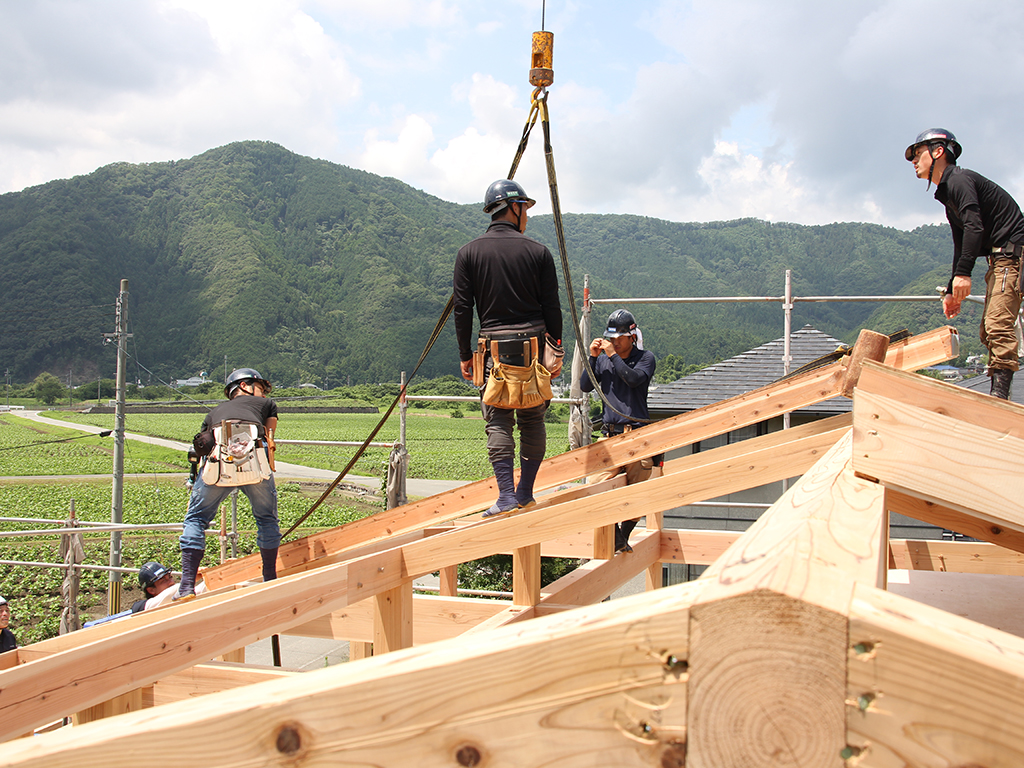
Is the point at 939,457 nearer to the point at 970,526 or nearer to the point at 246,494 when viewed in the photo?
the point at 970,526

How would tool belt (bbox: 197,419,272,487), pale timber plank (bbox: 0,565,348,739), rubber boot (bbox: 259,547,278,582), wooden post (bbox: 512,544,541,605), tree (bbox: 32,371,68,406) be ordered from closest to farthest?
pale timber plank (bbox: 0,565,348,739), wooden post (bbox: 512,544,541,605), rubber boot (bbox: 259,547,278,582), tool belt (bbox: 197,419,272,487), tree (bbox: 32,371,68,406)

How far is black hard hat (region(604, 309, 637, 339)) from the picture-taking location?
17.4ft

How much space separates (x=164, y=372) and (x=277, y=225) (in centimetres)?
5313

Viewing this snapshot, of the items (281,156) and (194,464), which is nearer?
(194,464)

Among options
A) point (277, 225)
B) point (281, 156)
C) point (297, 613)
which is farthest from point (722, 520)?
point (281, 156)

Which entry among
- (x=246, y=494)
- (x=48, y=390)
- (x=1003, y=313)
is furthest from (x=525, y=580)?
(x=48, y=390)

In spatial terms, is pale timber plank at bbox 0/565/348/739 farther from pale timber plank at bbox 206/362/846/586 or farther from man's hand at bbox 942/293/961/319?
man's hand at bbox 942/293/961/319

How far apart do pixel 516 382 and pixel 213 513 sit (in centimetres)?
221

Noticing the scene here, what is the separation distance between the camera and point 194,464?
17.5 feet

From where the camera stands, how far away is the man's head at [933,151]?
4.38 meters

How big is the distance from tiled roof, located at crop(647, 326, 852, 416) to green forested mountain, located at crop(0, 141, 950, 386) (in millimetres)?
68737

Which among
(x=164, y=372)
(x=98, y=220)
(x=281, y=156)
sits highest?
(x=281, y=156)

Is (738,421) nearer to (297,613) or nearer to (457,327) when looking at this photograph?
(457,327)

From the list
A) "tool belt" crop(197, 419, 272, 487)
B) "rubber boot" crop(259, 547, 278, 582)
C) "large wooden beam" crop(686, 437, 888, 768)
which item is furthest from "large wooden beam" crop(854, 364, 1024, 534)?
"tool belt" crop(197, 419, 272, 487)
